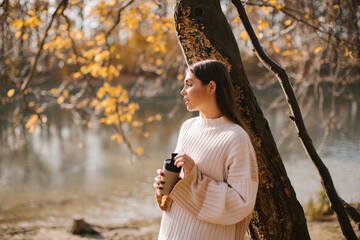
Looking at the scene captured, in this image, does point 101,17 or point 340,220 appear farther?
point 101,17

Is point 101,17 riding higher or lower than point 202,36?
higher

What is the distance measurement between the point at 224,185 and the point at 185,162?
186mm

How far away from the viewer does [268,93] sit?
54.9 feet

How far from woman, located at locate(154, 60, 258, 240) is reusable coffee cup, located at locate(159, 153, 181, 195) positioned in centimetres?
2

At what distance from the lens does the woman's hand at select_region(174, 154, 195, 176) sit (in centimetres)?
140

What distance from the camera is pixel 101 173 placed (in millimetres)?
8305

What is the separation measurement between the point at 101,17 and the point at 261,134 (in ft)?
12.2

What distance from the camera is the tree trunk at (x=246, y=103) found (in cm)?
183

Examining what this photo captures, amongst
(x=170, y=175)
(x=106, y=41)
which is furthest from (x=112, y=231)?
(x=170, y=175)

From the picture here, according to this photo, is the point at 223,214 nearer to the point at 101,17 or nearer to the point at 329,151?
A: the point at 101,17

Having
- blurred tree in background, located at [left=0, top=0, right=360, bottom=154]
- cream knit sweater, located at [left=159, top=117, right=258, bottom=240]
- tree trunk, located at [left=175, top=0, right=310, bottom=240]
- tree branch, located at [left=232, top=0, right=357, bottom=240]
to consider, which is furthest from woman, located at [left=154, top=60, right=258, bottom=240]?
blurred tree in background, located at [left=0, top=0, right=360, bottom=154]

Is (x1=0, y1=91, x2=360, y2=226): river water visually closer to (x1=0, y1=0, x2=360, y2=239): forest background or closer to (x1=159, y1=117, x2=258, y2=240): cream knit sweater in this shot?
(x1=0, y1=0, x2=360, y2=239): forest background

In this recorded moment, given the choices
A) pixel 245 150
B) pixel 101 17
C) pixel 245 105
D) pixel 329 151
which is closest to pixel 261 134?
pixel 245 105

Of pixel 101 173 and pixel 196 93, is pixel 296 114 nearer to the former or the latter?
pixel 196 93
